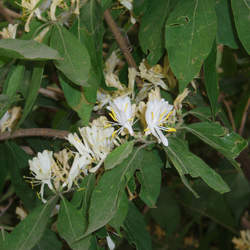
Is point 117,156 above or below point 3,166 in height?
above

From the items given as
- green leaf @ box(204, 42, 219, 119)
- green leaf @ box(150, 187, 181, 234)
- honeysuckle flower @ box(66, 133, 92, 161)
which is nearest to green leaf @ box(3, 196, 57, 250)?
honeysuckle flower @ box(66, 133, 92, 161)

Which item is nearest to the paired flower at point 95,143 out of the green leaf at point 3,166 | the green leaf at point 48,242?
the green leaf at point 48,242

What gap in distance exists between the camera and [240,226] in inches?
57.1

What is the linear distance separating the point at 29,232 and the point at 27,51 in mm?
268

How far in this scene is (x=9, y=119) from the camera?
82cm

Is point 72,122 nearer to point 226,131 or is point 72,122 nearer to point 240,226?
point 226,131

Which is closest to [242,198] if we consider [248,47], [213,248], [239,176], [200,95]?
[239,176]

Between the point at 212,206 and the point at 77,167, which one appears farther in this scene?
the point at 212,206

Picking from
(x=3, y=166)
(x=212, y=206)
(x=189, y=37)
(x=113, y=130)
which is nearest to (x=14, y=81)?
(x=113, y=130)

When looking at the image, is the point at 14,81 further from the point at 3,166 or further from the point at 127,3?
the point at 3,166

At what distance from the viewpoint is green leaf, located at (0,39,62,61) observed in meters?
0.46

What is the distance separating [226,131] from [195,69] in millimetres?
146

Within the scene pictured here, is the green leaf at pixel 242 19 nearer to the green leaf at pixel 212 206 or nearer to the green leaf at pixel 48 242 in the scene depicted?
the green leaf at pixel 48 242

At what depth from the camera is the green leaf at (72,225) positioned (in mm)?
515
